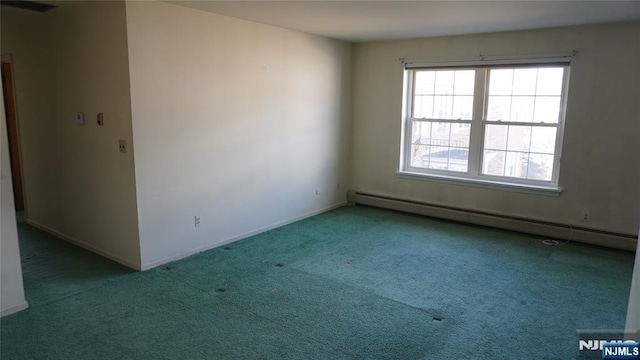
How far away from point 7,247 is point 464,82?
4.97 meters

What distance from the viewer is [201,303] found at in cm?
316

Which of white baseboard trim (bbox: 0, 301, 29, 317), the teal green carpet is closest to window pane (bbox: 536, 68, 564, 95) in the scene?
the teal green carpet

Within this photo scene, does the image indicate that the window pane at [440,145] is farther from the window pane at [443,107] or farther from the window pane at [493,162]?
the window pane at [493,162]

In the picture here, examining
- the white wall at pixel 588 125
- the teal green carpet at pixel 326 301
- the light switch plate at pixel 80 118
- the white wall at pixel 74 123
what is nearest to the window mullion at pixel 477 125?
the white wall at pixel 588 125

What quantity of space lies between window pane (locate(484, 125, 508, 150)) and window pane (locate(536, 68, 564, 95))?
1.88 ft

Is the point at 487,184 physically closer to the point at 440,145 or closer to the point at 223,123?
the point at 440,145

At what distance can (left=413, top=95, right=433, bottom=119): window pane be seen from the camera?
568 cm

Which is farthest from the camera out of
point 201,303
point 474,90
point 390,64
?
point 390,64

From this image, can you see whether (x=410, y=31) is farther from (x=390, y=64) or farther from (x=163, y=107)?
(x=163, y=107)

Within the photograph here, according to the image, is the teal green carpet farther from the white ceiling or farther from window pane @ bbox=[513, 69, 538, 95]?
the white ceiling

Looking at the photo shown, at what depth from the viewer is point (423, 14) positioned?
13.0ft

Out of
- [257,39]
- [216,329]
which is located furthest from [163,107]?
[216,329]

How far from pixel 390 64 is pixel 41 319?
4768 mm

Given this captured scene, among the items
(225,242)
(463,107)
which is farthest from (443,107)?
(225,242)
